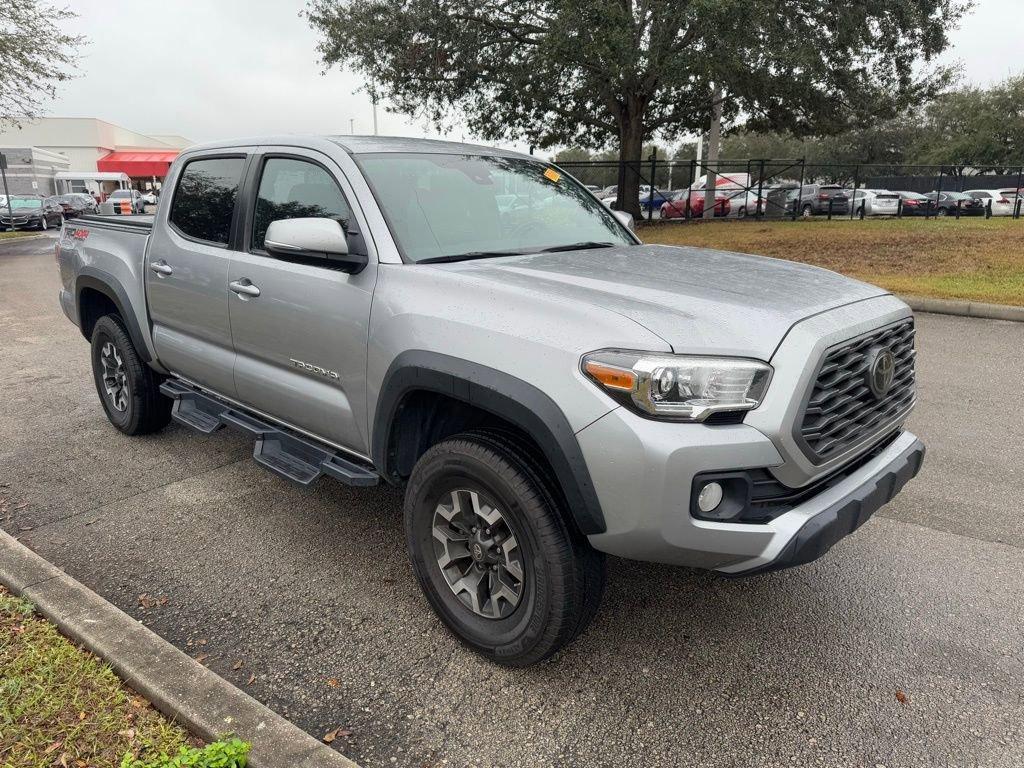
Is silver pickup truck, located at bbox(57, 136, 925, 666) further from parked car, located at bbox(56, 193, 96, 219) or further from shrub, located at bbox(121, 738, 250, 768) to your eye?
parked car, located at bbox(56, 193, 96, 219)

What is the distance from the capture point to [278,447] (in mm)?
3656

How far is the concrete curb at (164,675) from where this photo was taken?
2.26m

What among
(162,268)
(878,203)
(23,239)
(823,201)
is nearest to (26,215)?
(23,239)

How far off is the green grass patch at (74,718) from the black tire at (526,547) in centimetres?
92

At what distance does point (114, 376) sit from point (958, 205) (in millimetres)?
27979

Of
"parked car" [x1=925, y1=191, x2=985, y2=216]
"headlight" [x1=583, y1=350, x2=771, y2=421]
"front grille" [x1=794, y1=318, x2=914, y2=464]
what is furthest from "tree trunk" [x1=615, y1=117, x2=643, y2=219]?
"headlight" [x1=583, y1=350, x2=771, y2=421]

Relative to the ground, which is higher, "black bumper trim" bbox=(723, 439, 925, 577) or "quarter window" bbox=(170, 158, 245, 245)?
"quarter window" bbox=(170, 158, 245, 245)

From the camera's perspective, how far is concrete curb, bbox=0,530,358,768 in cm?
226

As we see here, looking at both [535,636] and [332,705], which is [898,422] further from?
[332,705]

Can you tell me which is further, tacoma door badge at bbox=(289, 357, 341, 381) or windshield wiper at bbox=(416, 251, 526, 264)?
tacoma door badge at bbox=(289, 357, 341, 381)

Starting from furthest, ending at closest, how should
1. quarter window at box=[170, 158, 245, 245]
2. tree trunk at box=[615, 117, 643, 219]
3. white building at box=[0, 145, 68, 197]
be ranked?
1. white building at box=[0, 145, 68, 197]
2. tree trunk at box=[615, 117, 643, 219]
3. quarter window at box=[170, 158, 245, 245]

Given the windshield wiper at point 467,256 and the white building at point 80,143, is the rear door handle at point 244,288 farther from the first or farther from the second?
the white building at point 80,143

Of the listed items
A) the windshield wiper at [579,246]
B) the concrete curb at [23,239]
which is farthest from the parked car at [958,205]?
the concrete curb at [23,239]

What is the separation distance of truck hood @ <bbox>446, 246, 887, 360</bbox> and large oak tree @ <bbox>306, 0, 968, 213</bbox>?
12032 mm
